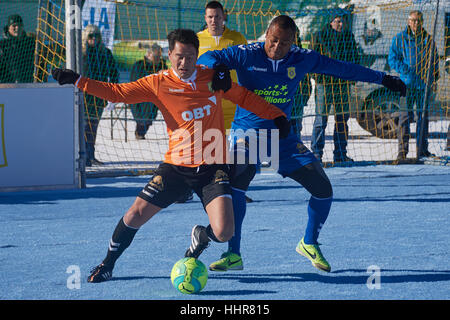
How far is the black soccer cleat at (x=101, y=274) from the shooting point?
17.2ft

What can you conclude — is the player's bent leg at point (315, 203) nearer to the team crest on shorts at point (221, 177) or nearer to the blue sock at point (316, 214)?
the blue sock at point (316, 214)

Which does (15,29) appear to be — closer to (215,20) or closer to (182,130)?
(215,20)


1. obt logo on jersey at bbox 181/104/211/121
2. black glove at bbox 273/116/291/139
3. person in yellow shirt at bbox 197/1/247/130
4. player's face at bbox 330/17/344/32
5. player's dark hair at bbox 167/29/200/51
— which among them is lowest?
black glove at bbox 273/116/291/139

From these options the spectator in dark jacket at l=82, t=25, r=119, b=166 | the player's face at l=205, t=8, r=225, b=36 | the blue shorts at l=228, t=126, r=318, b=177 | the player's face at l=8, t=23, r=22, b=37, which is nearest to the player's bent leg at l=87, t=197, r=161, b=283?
the blue shorts at l=228, t=126, r=318, b=177

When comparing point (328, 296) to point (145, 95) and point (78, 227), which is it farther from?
point (78, 227)

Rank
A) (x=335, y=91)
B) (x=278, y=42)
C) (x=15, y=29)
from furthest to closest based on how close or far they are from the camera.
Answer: (x=335, y=91)
(x=15, y=29)
(x=278, y=42)

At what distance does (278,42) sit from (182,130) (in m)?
1.00

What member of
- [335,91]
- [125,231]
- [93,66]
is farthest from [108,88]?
[335,91]

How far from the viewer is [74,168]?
9.78 m

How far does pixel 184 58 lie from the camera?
5219mm

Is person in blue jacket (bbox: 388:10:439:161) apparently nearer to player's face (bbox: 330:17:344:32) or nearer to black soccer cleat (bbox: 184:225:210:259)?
player's face (bbox: 330:17:344:32)

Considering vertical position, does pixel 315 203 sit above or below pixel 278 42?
below

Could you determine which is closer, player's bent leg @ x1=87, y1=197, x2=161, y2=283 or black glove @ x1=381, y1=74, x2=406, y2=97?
player's bent leg @ x1=87, y1=197, x2=161, y2=283

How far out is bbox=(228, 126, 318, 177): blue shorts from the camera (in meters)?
5.71
